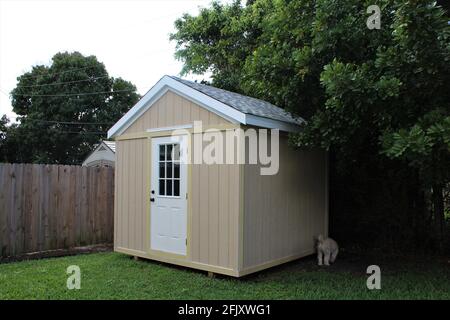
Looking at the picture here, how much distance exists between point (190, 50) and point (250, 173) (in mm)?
9763

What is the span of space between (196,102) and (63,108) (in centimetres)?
1993

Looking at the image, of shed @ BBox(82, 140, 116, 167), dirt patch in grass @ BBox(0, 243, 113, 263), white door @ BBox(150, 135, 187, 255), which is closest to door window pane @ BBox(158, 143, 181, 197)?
white door @ BBox(150, 135, 187, 255)

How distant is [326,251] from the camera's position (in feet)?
20.5

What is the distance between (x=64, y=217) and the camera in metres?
7.44

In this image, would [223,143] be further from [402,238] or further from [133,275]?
[402,238]

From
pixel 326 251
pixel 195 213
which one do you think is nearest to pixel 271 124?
pixel 195 213

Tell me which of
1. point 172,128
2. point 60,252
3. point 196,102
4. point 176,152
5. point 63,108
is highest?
point 63,108

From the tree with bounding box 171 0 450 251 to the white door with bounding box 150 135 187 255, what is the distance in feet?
5.69

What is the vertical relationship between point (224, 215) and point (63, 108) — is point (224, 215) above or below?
below

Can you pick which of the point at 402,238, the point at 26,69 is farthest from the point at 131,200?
the point at 26,69

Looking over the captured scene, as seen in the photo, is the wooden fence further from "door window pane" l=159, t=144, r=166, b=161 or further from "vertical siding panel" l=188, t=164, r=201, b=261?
"vertical siding panel" l=188, t=164, r=201, b=261

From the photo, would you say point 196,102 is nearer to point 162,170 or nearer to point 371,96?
point 162,170

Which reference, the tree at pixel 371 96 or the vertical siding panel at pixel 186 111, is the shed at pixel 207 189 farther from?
the tree at pixel 371 96

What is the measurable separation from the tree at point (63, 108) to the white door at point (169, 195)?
19071mm
